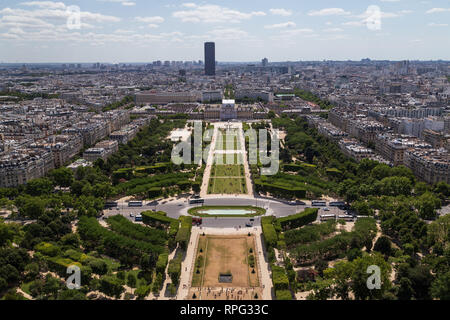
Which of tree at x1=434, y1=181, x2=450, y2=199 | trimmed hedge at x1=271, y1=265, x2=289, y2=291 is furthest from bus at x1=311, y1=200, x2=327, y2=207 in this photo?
trimmed hedge at x1=271, y1=265, x2=289, y2=291

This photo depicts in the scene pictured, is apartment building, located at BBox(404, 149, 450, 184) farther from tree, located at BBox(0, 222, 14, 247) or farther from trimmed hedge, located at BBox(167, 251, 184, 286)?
tree, located at BBox(0, 222, 14, 247)

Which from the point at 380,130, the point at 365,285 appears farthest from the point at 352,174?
the point at 365,285

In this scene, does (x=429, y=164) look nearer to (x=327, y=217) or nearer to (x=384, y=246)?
(x=327, y=217)

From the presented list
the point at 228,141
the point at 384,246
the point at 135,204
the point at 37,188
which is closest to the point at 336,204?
the point at 384,246

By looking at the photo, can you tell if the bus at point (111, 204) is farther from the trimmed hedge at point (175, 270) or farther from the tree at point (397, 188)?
the tree at point (397, 188)

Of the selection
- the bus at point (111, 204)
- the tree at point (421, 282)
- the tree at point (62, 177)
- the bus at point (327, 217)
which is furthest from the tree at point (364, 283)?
the tree at point (62, 177)
